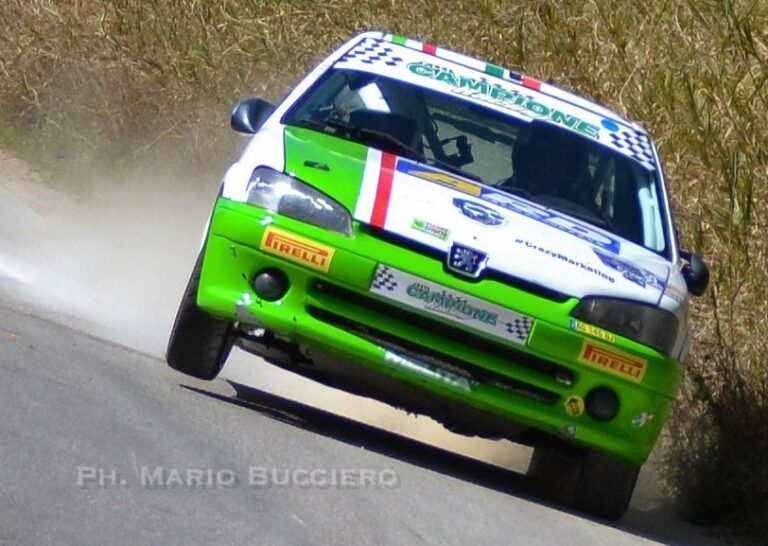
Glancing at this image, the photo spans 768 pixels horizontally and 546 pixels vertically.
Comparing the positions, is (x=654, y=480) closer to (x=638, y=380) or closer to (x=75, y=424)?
(x=638, y=380)

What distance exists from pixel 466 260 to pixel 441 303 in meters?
0.19

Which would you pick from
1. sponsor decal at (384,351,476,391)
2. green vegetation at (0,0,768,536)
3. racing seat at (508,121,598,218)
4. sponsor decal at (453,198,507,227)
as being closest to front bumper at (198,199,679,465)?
sponsor decal at (384,351,476,391)

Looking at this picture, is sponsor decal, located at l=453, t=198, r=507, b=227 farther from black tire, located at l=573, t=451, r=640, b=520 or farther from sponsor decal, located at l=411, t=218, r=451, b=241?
black tire, located at l=573, t=451, r=640, b=520

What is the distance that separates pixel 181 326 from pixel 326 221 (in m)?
0.82

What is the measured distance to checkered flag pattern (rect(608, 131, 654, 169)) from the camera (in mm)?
8242

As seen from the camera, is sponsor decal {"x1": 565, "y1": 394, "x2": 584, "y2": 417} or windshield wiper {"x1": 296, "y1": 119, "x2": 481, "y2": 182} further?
windshield wiper {"x1": 296, "y1": 119, "x2": 481, "y2": 182}

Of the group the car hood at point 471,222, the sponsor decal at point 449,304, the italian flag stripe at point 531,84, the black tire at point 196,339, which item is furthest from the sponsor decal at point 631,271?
the italian flag stripe at point 531,84

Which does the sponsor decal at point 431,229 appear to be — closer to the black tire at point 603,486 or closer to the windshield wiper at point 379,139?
the windshield wiper at point 379,139

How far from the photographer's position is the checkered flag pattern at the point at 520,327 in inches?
255

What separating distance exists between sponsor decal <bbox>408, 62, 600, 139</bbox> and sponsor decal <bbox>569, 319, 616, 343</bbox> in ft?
6.05

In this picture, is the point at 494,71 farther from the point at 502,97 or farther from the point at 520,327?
the point at 520,327

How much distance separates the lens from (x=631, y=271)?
694cm

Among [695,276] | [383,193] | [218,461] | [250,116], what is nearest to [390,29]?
[250,116]

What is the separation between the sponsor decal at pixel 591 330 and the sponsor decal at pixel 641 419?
0.34 meters
